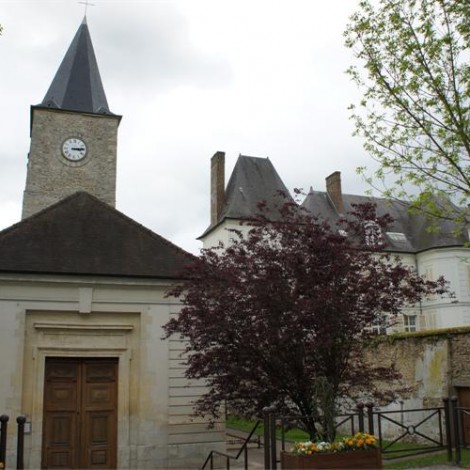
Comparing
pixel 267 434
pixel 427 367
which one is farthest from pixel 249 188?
pixel 267 434

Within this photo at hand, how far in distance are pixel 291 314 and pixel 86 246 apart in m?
5.26

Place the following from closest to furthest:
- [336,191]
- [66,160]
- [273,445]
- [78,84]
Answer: [273,445], [66,160], [78,84], [336,191]

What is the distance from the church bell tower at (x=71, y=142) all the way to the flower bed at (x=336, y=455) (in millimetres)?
21347

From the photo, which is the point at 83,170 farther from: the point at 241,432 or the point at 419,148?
the point at 419,148

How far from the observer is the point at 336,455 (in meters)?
7.45

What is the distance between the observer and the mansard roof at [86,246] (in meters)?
11.3

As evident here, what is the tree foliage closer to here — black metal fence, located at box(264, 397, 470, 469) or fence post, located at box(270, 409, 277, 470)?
black metal fence, located at box(264, 397, 470, 469)

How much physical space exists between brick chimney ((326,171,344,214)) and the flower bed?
24934 millimetres

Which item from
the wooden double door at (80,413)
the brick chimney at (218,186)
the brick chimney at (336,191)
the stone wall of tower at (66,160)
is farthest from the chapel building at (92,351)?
the brick chimney at (336,191)

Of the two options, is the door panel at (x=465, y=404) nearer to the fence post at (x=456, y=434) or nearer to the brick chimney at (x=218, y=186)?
the fence post at (x=456, y=434)

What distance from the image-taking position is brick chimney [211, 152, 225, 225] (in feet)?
96.8

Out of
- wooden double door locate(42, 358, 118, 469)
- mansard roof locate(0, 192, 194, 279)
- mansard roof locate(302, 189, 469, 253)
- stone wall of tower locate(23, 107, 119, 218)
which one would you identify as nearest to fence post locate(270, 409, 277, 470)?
mansard roof locate(0, 192, 194, 279)

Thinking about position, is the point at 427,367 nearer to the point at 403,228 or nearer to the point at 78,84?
the point at 403,228

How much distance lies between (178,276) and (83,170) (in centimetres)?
1765
